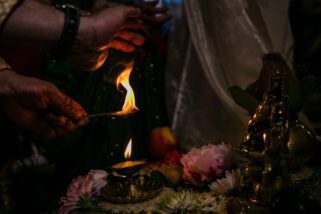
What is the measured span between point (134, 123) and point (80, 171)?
266 mm

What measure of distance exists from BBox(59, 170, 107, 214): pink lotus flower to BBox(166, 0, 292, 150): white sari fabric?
48 cm

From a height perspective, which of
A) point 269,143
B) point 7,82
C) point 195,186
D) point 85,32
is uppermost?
point 85,32

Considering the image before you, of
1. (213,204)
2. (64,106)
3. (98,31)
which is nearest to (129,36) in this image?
(98,31)

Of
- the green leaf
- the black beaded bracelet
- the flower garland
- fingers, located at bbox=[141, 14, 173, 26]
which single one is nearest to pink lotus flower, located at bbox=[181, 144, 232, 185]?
the flower garland

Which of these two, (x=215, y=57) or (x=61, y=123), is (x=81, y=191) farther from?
(x=215, y=57)

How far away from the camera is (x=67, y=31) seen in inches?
32.0

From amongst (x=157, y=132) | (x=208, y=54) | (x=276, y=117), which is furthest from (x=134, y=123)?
(x=276, y=117)

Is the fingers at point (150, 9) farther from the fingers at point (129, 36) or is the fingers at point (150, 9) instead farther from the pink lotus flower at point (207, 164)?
the pink lotus flower at point (207, 164)

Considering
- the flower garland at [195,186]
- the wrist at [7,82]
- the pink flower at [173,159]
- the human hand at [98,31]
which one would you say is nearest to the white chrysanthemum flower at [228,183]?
the flower garland at [195,186]

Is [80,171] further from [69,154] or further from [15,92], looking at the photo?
[15,92]

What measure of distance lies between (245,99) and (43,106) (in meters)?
0.50

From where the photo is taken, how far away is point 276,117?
668mm

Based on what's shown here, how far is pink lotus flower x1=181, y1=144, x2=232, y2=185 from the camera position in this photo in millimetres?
852

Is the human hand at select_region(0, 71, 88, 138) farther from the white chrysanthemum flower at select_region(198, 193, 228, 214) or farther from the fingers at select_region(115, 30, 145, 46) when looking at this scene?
the white chrysanthemum flower at select_region(198, 193, 228, 214)
